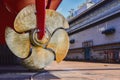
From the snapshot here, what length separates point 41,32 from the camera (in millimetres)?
3367

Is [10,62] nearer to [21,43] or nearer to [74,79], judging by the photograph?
[74,79]

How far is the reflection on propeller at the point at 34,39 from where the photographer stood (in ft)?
11.0

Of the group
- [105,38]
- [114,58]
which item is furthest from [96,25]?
[114,58]

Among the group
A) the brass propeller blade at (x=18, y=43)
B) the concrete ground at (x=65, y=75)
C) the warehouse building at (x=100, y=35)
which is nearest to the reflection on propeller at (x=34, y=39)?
the brass propeller blade at (x=18, y=43)

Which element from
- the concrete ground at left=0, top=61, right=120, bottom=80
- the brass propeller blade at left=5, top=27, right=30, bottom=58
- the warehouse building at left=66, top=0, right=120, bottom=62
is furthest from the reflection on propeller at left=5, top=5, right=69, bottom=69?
the warehouse building at left=66, top=0, right=120, bottom=62

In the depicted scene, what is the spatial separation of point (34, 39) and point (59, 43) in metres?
0.38

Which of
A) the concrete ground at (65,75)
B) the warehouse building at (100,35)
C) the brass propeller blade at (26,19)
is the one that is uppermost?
the warehouse building at (100,35)

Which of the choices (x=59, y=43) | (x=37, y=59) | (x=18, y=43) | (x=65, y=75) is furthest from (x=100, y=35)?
(x=18, y=43)

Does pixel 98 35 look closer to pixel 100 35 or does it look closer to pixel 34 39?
pixel 100 35

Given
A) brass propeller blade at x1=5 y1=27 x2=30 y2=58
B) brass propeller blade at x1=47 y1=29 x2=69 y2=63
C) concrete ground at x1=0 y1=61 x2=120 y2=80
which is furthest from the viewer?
concrete ground at x1=0 y1=61 x2=120 y2=80

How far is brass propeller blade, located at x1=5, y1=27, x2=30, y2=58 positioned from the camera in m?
3.36

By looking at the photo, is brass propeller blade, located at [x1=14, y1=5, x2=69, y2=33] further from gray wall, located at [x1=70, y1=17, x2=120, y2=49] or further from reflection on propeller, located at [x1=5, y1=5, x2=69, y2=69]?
gray wall, located at [x1=70, y1=17, x2=120, y2=49]

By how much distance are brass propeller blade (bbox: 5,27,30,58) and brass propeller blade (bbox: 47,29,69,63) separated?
0.33m

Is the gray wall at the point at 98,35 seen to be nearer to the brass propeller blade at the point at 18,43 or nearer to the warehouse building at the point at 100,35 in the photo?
the warehouse building at the point at 100,35
